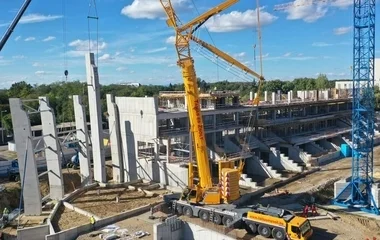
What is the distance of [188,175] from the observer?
1113 inches

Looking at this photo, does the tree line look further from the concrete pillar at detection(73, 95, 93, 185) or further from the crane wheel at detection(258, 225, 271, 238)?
the crane wheel at detection(258, 225, 271, 238)

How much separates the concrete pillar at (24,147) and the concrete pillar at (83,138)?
674cm

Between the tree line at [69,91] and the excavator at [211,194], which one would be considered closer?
the excavator at [211,194]

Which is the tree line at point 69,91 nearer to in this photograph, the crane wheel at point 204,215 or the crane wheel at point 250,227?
the crane wheel at point 204,215

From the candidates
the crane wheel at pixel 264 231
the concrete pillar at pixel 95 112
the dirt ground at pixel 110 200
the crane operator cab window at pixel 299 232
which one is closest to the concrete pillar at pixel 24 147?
the dirt ground at pixel 110 200

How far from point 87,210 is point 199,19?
50.8ft

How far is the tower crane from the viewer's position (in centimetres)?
2433

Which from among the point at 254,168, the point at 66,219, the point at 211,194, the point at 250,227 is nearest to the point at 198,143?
the point at 211,194

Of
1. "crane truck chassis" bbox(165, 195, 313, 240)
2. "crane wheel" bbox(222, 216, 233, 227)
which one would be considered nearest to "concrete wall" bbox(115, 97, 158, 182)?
"crane truck chassis" bbox(165, 195, 313, 240)

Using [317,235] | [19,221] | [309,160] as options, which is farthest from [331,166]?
[19,221]

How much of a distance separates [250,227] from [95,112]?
17578 mm

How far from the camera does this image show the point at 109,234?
22344 mm

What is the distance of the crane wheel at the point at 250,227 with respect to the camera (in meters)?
21.8

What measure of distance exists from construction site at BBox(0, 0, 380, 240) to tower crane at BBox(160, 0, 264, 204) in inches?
2.7
